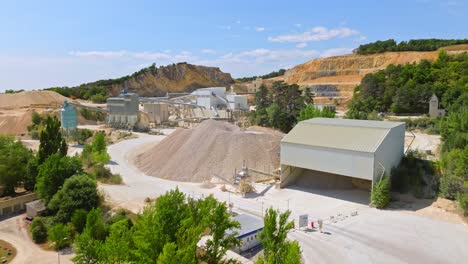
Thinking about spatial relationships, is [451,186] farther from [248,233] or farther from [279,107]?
[279,107]

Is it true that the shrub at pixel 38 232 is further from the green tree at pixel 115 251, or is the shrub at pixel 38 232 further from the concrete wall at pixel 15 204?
the green tree at pixel 115 251

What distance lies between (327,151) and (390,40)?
306 feet

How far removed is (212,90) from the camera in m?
73.1

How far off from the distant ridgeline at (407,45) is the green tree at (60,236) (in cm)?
9977

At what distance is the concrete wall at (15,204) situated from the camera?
27438 millimetres

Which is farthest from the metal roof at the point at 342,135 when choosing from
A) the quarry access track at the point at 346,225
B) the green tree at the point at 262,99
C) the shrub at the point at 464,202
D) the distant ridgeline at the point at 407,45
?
the distant ridgeline at the point at 407,45

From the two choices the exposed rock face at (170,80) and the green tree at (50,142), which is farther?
the exposed rock face at (170,80)

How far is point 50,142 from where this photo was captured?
3203cm

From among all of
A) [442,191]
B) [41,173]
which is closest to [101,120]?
[41,173]

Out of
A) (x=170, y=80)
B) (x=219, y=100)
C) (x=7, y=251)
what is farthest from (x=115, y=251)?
(x=170, y=80)

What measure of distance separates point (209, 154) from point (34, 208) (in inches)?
600

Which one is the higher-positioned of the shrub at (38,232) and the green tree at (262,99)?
the green tree at (262,99)

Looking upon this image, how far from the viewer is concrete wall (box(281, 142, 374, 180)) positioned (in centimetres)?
2553

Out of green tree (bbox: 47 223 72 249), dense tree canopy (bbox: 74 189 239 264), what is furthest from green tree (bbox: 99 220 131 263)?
green tree (bbox: 47 223 72 249)
